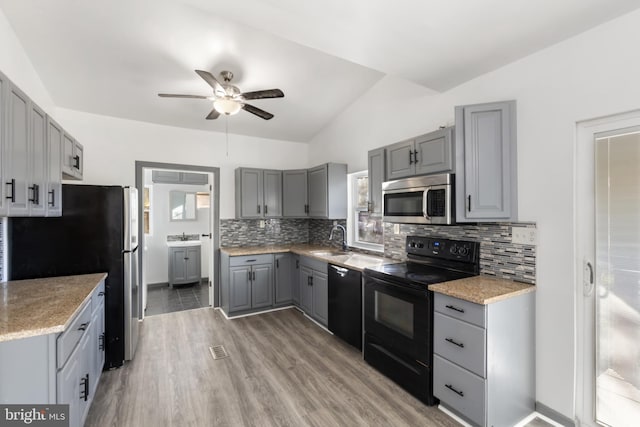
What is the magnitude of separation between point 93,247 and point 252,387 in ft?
6.04

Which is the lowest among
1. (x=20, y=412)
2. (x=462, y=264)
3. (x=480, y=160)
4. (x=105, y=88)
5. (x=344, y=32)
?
(x=20, y=412)

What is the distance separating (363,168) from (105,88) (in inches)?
122

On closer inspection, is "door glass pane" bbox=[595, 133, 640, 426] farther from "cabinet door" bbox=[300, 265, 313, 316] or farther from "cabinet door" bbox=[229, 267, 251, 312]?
"cabinet door" bbox=[229, 267, 251, 312]

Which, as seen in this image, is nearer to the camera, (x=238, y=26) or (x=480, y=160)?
(x=480, y=160)

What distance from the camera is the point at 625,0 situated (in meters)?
1.62

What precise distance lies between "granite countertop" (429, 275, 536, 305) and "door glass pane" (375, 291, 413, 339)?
36cm

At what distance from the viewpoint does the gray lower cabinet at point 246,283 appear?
3998 millimetres

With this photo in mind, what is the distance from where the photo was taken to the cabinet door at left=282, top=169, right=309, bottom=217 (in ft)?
15.2

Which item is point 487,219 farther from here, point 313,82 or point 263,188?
point 263,188

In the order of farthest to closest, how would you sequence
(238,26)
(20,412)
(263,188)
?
(263,188)
(238,26)
(20,412)

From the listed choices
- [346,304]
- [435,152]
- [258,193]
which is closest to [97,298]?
[346,304]

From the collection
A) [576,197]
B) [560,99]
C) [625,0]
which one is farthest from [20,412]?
[625,0]

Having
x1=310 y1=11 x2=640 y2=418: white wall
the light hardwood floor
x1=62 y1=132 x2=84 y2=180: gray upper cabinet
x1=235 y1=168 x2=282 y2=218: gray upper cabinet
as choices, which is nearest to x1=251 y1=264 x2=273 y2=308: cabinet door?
the light hardwood floor

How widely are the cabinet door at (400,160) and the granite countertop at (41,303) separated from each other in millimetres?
2577
